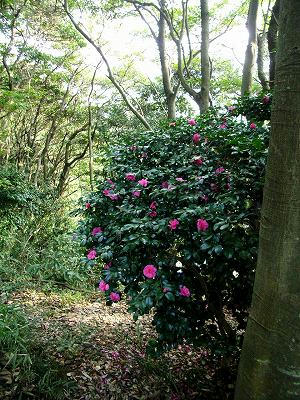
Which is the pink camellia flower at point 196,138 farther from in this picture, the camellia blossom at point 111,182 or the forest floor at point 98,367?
the forest floor at point 98,367

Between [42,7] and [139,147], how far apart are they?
7181mm

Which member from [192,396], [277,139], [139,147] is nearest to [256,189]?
[277,139]

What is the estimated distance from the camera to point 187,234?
2.14 m

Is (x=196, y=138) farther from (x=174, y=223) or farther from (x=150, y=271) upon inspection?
(x=150, y=271)

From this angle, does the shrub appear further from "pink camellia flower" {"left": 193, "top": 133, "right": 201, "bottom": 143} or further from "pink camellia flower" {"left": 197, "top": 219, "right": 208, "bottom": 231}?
"pink camellia flower" {"left": 197, "top": 219, "right": 208, "bottom": 231}

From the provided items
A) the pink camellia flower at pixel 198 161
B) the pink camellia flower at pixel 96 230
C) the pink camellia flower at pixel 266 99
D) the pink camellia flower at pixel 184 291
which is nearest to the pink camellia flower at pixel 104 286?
the pink camellia flower at pixel 96 230

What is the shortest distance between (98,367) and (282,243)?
2.23m

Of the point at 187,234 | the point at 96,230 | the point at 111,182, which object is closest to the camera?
the point at 187,234

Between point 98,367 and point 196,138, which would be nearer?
point 196,138

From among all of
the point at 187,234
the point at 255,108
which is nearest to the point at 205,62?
the point at 255,108

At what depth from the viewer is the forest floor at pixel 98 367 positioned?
260 centimetres

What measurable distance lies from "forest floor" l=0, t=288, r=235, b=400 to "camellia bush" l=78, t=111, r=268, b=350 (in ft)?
2.03

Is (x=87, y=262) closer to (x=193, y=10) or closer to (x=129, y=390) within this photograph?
(x=129, y=390)

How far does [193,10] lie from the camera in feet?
24.9
